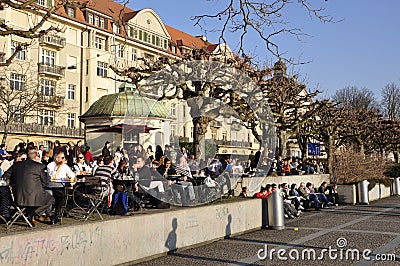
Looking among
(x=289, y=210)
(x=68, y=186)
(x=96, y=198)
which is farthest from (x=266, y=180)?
(x=96, y=198)

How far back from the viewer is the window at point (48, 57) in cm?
5022

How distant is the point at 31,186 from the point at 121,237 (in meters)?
1.96

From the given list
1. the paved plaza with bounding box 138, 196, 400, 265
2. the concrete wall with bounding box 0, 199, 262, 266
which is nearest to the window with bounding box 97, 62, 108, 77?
the paved plaza with bounding box 138, 196, 400, 265

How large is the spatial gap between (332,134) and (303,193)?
15509mm

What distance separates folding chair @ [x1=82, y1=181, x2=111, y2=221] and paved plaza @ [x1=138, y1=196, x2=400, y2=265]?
1.49 meters

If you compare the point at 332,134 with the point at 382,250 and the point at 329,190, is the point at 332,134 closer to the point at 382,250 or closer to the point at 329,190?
the point at 329,190

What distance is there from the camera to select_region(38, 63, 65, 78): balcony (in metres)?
48.8

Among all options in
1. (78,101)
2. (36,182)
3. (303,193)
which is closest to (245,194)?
(303,193)

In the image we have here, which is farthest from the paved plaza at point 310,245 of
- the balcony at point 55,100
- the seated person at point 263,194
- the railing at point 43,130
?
the railing at point 43,130

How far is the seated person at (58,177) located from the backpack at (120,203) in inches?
46.8

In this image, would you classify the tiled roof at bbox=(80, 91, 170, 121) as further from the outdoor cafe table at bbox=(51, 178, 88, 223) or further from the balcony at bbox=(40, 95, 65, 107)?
the balcony at bbox=(40, 95, 65, 107)

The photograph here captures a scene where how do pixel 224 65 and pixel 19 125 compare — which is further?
pixel 19 125

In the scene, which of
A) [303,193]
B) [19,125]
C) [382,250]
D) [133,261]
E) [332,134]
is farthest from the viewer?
[19,125]

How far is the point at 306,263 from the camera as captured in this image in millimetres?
9961
